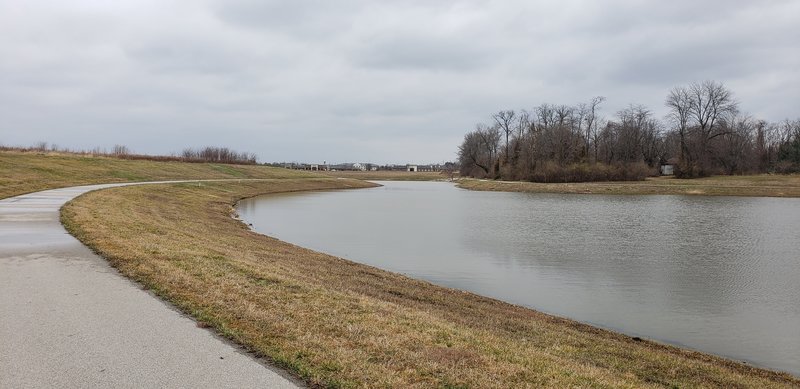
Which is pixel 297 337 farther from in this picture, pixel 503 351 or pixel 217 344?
pixel 503 351

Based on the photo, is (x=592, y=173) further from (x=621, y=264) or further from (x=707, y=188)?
(x=621, y=264)

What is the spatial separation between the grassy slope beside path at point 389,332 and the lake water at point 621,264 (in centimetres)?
176

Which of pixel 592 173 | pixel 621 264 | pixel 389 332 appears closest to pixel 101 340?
pixel 389 332

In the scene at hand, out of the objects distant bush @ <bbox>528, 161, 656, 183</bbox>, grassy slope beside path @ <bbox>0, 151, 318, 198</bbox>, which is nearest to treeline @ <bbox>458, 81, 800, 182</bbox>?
distant bush @ <bbox>528, 161, 656, 183</bbox>

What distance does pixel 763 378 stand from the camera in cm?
767

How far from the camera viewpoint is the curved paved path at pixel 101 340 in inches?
188

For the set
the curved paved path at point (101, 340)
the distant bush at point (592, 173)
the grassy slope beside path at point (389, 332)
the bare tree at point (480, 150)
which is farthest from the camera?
the bare tree at point (480, 150)

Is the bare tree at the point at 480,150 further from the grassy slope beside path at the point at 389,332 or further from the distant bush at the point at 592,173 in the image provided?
the grassy slope beside path at the point at 389,332

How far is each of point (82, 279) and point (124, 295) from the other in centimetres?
143

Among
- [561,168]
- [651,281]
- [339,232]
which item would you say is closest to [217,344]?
[651,281]

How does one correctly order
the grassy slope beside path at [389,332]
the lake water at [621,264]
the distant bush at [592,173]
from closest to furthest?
the grassy slope beside path at [389,332]
the lake water at [621,264]
the distant bush at [592,173]

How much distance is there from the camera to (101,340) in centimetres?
568

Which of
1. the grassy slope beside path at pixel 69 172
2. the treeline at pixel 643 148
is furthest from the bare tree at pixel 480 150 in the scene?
the grassy slope beside path at pixel 69 172

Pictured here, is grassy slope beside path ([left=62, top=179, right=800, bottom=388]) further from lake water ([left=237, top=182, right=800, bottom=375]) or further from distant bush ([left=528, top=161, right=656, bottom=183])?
distant bush ([left=528, top=161, right=656, bottom=183])
